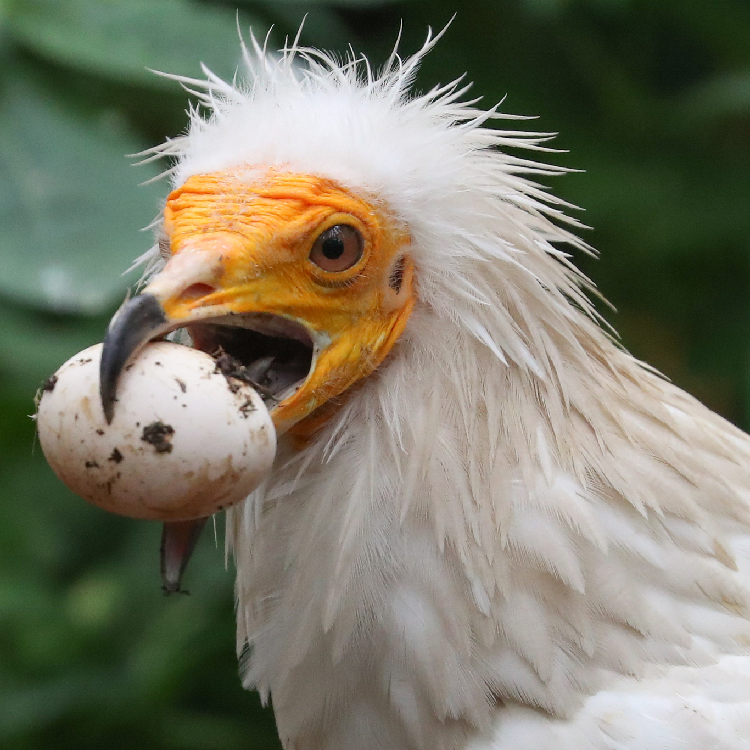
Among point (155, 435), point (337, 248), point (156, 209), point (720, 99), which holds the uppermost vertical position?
point (720, 99)

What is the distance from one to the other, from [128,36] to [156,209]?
1.90 feet

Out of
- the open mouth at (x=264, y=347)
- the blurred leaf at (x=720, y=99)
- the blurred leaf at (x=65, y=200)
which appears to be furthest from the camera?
the blurred leaf at (x=720, y=99)

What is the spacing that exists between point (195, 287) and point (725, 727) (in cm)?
104

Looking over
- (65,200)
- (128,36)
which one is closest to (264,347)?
(65,200)

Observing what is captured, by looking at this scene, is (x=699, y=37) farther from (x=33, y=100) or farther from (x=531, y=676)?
(x=531, y=676)

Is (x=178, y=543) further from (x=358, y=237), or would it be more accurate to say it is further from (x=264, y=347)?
(x=358, y=237)

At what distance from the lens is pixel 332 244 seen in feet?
5.37

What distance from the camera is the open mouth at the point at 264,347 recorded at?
158 centimetres

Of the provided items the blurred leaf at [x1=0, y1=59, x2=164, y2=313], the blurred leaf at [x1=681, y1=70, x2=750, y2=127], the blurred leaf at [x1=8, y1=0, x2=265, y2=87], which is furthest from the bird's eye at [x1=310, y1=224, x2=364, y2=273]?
the blurred leaf at [x1=681, y1=70, x2=750, y2=127]

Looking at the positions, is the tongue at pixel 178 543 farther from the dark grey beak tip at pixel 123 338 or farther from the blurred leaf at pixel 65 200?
the blurred leaf at pixel 65 200

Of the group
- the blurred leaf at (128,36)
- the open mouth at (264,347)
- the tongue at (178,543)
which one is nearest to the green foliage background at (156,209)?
the blurred leaf at (128,36)

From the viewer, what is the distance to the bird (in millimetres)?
1623

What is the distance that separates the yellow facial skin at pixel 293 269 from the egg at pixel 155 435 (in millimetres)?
110

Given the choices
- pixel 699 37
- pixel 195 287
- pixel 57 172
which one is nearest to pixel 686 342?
pixel 699 37
